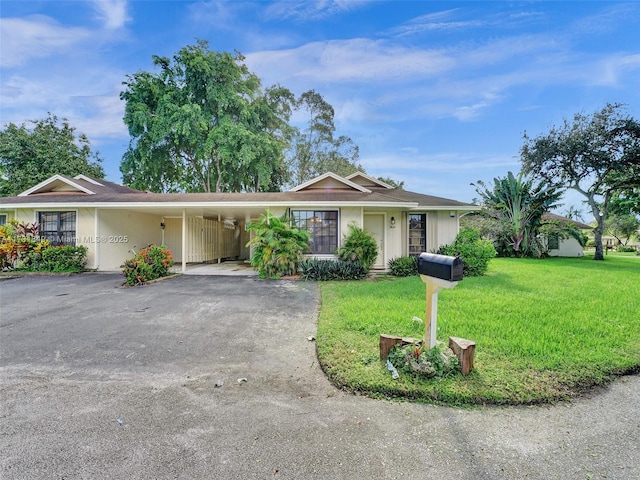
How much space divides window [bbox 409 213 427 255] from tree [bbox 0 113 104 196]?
24740 mm

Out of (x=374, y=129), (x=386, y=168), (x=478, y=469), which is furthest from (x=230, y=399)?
(x=386, y=168)

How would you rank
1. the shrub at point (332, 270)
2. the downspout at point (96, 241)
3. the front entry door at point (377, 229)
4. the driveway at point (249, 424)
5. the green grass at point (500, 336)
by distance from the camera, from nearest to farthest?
the driveway at point (249, 424), the green grass at point (500, 336), the shrub at point (332, 270), the downspout at point (96, 241), the front entry door at point (377, 229)

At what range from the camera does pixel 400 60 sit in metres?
11.6

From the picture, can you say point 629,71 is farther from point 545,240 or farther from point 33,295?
point 33,295

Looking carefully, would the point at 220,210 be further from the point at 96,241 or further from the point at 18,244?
the point at 18,244

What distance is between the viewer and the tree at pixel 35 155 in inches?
813

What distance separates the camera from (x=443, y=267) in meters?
2.75

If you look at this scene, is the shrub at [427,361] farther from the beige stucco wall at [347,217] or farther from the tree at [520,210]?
the tree at [520,210]

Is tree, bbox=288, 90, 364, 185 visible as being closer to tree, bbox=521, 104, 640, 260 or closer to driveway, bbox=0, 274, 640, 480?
tree, bbox=521, 104, 640, 260

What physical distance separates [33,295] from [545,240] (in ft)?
82.2

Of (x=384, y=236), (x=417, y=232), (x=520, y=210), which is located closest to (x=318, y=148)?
(x=520, y=210)

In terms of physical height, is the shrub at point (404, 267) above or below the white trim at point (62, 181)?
below

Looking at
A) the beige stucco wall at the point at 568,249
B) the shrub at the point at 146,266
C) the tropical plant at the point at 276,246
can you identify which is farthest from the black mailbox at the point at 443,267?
the beige stucco wall at the point at 568,249

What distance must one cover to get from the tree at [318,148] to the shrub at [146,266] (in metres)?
18.9
